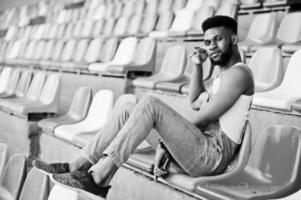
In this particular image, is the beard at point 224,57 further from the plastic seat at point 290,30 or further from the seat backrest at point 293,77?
the plastic seat at point 290,30

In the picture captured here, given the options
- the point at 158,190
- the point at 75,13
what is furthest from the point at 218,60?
the point at 75,13

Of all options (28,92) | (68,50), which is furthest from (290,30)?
(68,50)

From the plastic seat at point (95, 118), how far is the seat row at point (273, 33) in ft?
1.75

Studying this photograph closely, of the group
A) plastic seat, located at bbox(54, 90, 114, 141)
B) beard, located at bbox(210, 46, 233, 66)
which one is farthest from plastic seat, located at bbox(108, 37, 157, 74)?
beard, located at bbox(210, 46, 233, 66)

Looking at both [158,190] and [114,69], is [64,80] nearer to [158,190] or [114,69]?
[114,69]

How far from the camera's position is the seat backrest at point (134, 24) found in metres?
2.26

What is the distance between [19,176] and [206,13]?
1.24m

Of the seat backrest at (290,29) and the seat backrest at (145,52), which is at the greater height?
the seat backrest at (290,29)

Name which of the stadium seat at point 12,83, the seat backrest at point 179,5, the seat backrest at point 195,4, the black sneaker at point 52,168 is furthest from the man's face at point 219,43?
the stadium seat at point 12,83

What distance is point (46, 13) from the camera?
3.74 meters

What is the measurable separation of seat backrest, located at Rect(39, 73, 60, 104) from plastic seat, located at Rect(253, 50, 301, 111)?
1.03m

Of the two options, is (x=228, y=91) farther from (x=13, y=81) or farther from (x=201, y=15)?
(x=13, y=81)

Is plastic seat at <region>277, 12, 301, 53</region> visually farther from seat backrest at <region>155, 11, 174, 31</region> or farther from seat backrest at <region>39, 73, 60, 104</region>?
seat backrest at <region>39, 73, 60, 104</region>

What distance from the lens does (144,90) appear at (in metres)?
1.48
